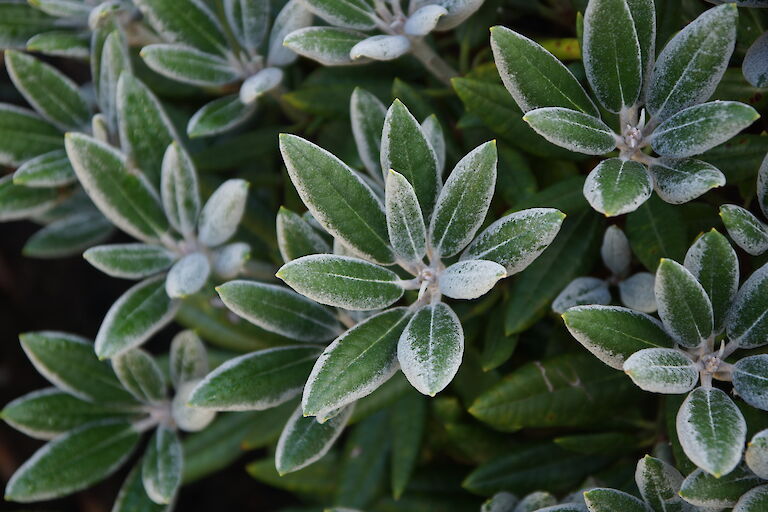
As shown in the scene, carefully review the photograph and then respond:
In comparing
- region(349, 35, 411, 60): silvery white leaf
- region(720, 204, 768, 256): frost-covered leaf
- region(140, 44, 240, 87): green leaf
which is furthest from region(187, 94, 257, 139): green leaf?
region(720, 204, 768, 256): frost-covered leaf

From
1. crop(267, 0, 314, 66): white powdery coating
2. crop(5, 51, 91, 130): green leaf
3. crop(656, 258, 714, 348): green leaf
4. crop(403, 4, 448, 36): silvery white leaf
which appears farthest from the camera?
crop(5, 51, 91, 130): green leaf

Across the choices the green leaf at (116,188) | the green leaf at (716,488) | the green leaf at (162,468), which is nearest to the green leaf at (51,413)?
the green leaf at (162,468)

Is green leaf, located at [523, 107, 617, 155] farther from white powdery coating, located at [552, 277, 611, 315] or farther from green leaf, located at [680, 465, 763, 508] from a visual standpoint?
green leaf, located at [680, 465, 763, 508]

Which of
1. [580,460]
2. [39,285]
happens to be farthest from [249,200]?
[39,285]

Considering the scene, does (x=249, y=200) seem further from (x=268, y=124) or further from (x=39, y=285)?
(x=39, y=285)

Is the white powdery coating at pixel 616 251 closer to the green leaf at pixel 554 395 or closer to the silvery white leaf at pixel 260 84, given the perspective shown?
the green leaf at pixel 554 395

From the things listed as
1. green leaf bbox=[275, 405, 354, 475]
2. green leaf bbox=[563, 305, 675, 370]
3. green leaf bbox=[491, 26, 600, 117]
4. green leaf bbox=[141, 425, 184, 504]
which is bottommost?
green leaf bbox=[141, 425, 184, 504]
